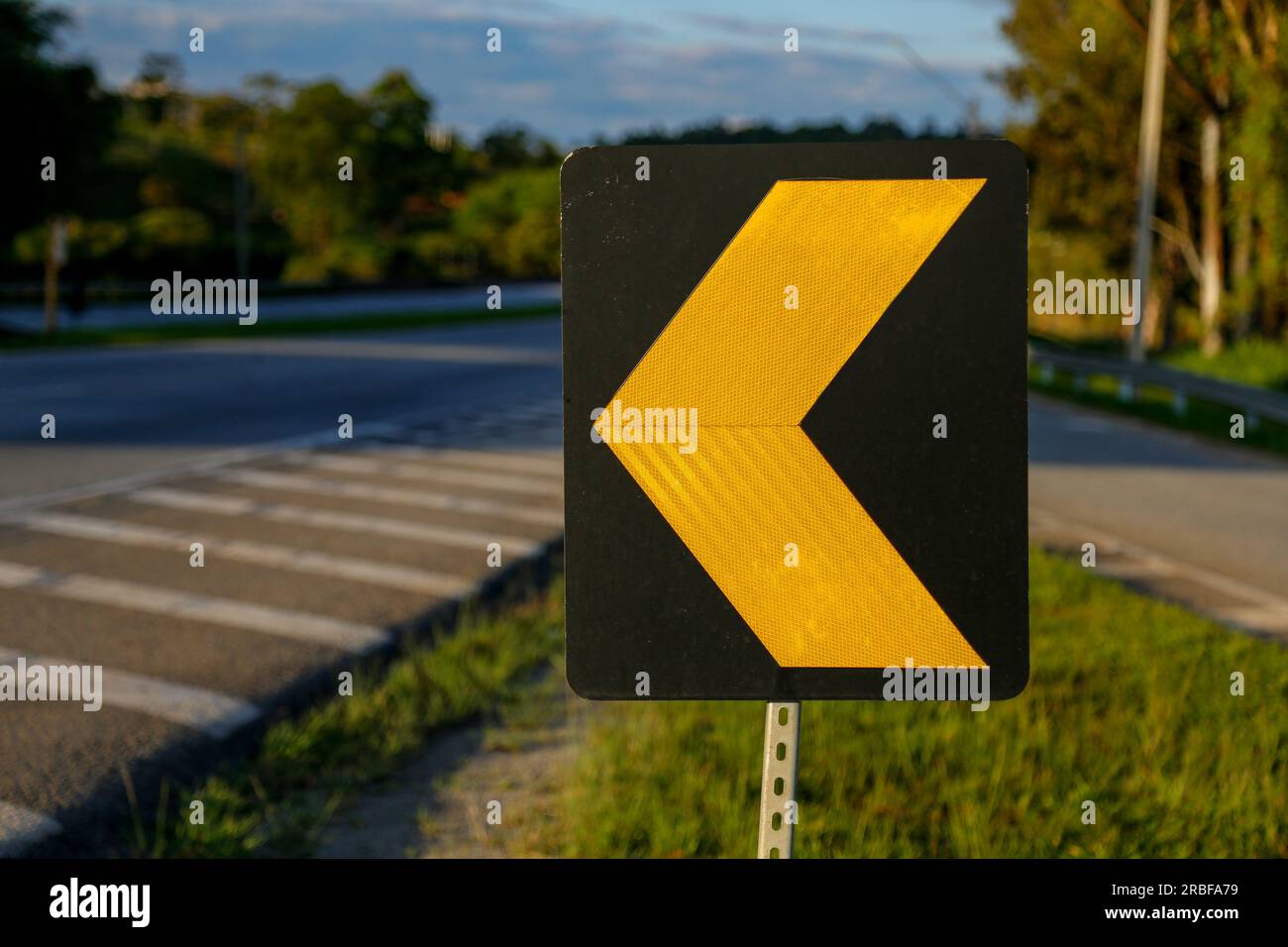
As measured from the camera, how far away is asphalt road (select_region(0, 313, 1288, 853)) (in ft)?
19.8

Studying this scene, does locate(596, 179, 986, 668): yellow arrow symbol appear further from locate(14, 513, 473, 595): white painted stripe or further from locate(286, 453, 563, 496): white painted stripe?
locate(286, 453, 563, 496): white painted stripe

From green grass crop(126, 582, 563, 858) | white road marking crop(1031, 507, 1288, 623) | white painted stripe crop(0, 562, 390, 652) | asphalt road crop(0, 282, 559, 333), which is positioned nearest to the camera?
green grass crop(126, 582, 563, 858)

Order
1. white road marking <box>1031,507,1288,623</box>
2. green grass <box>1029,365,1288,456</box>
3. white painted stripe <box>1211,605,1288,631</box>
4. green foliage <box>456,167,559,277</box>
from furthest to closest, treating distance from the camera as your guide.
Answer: green foliage <box>456,167,559,277</box> < green grass <box>1029,365,1288,456</box> < white road marking <box>1031,507,1288,623</box> < white painted stripe <box>1211,605,1288,631</box>

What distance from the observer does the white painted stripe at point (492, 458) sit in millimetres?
14470

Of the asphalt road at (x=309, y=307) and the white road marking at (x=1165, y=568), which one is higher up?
the asphalt road at (x=309, y=307)

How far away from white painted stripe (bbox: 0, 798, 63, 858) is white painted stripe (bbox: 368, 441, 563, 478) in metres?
9.42

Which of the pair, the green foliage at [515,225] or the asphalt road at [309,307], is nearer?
the asphalt road at [309,307]

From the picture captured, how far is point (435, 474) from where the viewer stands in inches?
543

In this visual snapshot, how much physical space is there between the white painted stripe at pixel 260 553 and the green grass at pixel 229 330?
2098 cm

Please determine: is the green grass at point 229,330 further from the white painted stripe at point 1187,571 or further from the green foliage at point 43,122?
the white painted stripe at point 1187,571

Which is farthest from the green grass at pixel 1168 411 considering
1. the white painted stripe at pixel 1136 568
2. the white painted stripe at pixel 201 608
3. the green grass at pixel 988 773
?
the white painted stripe at pixel 201 608

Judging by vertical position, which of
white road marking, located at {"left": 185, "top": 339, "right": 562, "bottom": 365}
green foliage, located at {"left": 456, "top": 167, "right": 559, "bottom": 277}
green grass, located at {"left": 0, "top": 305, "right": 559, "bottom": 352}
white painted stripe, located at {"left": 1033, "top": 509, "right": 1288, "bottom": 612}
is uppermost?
green foliage, located at {"left": 456, "top": 167, "right": 559, "bottom": 277}

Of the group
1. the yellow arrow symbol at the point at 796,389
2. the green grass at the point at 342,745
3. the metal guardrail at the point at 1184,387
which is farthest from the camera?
the metal guardrail at the point at 1184,387

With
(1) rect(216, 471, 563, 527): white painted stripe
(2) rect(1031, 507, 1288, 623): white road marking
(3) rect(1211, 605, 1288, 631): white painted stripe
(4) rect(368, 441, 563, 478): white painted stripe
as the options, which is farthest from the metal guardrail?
(1) rect(216, 471, 563, 527): white painted stripe
